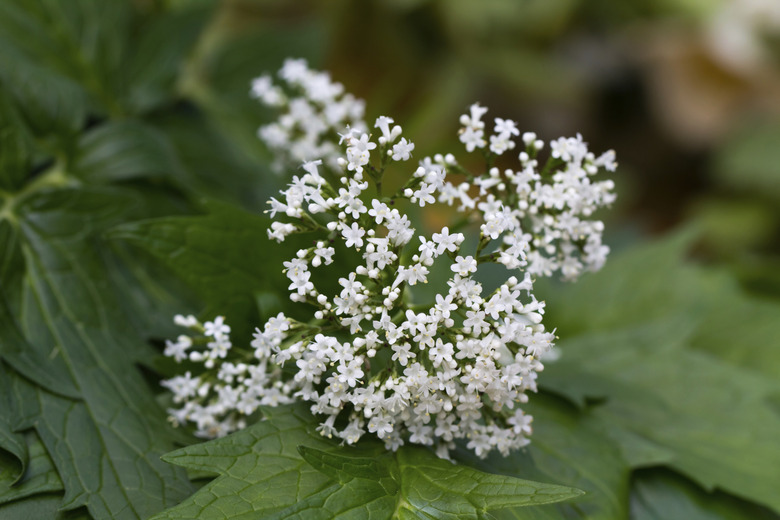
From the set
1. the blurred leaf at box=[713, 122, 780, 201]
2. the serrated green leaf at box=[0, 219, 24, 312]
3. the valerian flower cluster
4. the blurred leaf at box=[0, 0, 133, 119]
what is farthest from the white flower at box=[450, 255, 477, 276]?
the blurred leaf at box=[713, 122, 780, 201]

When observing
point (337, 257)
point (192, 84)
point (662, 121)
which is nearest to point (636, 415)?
point (337, 257)

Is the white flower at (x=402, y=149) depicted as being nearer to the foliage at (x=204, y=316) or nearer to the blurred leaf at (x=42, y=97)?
the foliage at (x=204, y=316)

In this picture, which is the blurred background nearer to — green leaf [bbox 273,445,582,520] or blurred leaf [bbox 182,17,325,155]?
blurred leaf [bbox 182,17,325,155]

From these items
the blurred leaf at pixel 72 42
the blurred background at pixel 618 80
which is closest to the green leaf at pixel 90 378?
the blurred leaf at pixel 72 42

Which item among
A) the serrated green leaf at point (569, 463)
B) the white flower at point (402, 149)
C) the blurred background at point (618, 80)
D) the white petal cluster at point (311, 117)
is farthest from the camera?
the blurred background at point (618, 80)

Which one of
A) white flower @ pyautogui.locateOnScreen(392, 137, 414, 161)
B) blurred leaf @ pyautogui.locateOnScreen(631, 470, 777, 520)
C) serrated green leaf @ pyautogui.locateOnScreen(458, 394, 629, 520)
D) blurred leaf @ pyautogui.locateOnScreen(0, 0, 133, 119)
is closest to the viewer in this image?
white flower @ pyautogui.locateOnScreen(392, 137, 414, 161)

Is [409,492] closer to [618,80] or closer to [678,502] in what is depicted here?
[678,502]
